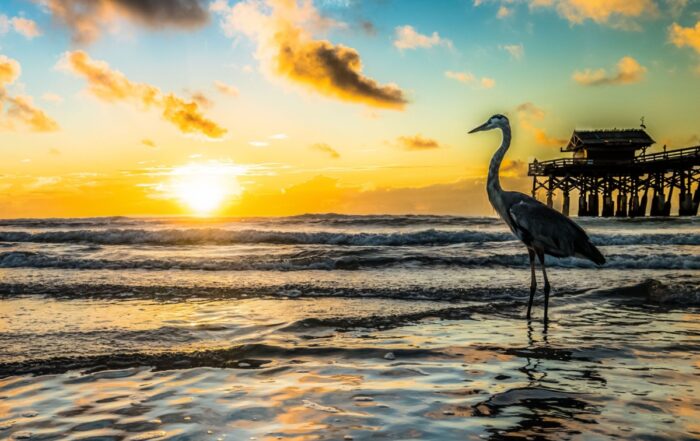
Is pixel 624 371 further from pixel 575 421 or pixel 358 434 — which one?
pixel 358 434

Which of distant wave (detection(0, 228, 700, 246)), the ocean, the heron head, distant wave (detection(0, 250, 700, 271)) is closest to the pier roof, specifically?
distant wave (detection(0, 228, 700, 246))

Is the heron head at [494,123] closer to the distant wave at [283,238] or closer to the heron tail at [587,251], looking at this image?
the heron tail at [587,251]

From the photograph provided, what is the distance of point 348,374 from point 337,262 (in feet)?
33.9

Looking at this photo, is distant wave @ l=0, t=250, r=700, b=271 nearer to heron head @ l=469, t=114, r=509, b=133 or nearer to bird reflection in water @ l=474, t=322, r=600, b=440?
heron head @ l=469, t=114, r=509, b=133

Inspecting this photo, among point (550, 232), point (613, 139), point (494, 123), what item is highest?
point (613, 139)

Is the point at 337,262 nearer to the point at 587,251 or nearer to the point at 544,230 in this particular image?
the point at 544,230

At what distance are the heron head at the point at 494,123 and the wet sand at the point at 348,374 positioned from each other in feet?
10.9

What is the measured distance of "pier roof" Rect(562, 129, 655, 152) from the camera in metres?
49.4

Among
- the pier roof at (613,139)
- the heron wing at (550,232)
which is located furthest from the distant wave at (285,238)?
the pier roof at (613,139)

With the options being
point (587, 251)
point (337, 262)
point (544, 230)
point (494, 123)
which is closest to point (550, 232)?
point (544, 230)

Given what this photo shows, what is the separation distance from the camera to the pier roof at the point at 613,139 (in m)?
49.4

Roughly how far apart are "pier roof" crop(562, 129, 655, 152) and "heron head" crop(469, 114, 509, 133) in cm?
4419

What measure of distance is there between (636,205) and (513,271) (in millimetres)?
39633

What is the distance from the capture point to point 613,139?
4997 cm
